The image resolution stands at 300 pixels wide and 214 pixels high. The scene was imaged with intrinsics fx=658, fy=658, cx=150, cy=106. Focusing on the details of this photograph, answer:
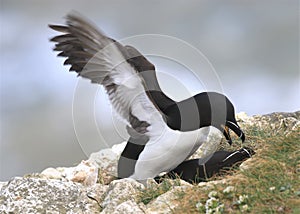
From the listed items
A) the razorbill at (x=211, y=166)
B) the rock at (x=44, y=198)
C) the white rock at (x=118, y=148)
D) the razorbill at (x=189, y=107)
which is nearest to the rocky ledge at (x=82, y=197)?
the rock at (x=44, y=198)

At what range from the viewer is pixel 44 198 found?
594cm

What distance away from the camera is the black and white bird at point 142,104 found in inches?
280

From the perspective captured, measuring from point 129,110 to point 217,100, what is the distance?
101cm

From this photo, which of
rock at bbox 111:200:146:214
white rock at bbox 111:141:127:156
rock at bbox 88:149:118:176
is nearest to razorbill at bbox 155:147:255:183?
rock at bbox 111:200:146:214

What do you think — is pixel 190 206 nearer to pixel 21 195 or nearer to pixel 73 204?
pixel 73 204

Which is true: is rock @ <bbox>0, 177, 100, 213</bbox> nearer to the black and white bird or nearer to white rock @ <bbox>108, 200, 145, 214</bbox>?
white rock @ <bbox>108, 200, 145, 214</bbox>

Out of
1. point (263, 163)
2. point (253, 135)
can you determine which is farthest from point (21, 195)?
point (253, 135)

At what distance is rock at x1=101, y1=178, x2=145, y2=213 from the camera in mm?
5641

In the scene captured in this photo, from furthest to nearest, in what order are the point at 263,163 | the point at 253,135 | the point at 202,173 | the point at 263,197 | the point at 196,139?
1. the point at 253,135
2. the point at 196,139
3. the point at 202,173
4. the point at 263,163
5. the point at 263,197

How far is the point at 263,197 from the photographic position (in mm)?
5055

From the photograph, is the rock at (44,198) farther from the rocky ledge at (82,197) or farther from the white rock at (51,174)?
the white rock at (51,174)

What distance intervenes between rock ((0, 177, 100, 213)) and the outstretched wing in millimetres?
1536

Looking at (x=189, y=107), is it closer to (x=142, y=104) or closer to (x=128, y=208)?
(x=142, y=104)

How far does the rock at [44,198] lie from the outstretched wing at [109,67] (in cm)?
154
